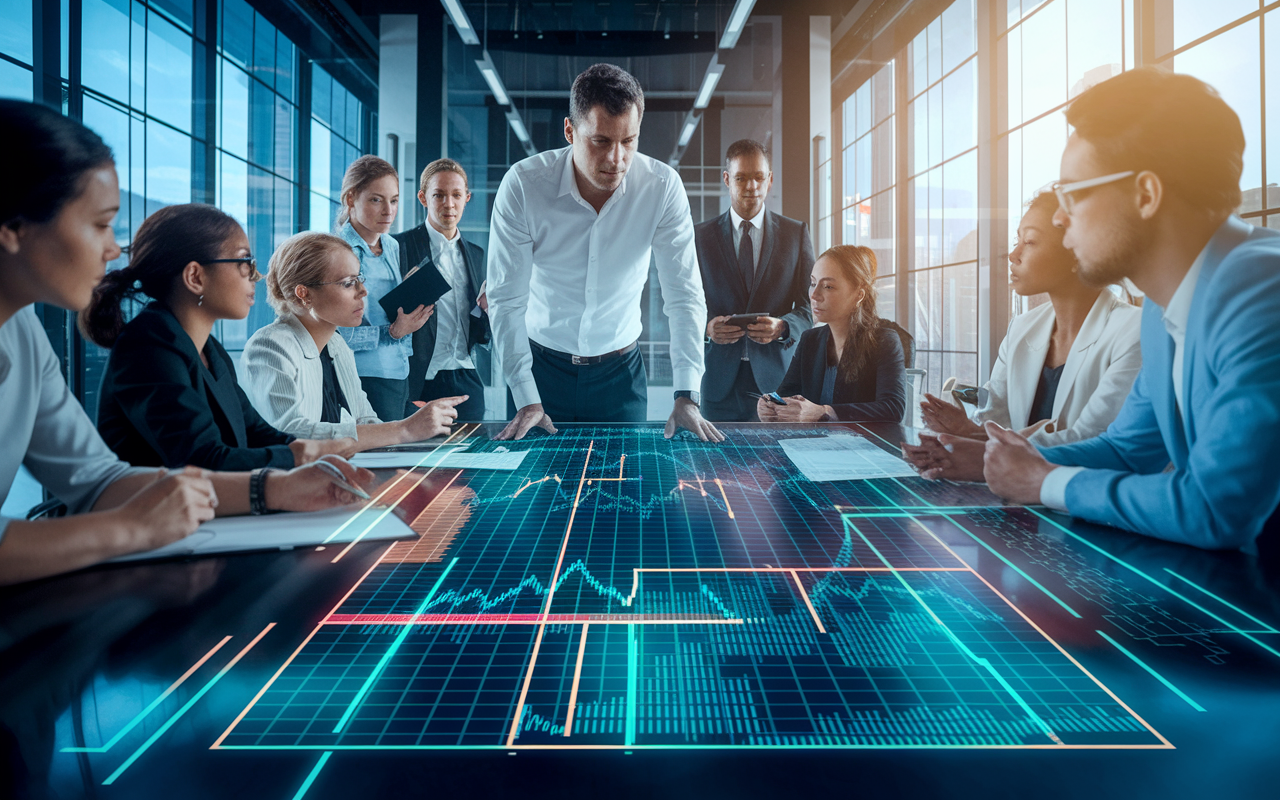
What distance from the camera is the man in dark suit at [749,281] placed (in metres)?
3.77

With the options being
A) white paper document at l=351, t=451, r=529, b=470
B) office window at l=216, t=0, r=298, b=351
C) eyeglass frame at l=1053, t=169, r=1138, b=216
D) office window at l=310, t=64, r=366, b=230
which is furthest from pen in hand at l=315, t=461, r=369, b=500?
office window at l=310, t=64, r=366, b=230

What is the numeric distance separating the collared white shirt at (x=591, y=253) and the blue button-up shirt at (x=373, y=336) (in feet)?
2.75

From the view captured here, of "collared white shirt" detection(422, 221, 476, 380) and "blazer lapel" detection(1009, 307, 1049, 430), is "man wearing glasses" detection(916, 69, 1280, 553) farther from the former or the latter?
"collared white shirt" detection(422, 221, 476, 380)

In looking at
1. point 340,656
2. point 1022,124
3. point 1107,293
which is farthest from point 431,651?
point 1022,124

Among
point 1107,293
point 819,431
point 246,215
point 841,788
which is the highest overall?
point 246,215

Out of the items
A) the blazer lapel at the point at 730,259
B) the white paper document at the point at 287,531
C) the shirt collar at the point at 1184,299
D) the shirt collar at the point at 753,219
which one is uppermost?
the shirt collar at the point at 753,219

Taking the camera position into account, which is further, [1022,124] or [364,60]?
[364,60]

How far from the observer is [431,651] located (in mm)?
763

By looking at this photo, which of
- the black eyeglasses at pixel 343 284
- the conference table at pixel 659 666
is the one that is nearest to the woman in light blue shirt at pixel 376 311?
the black eyeglasses at pixel 343 284

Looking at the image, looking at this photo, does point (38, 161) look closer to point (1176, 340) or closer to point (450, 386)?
point (1176, 340)

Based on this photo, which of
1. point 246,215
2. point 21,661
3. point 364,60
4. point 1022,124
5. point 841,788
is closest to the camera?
point 841,788

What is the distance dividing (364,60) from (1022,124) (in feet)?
19.5

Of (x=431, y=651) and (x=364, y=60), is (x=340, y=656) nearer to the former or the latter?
(x=431, y=651)

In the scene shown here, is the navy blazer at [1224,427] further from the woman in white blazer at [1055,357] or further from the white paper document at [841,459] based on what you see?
the woman in white blazer at [1055,357]
